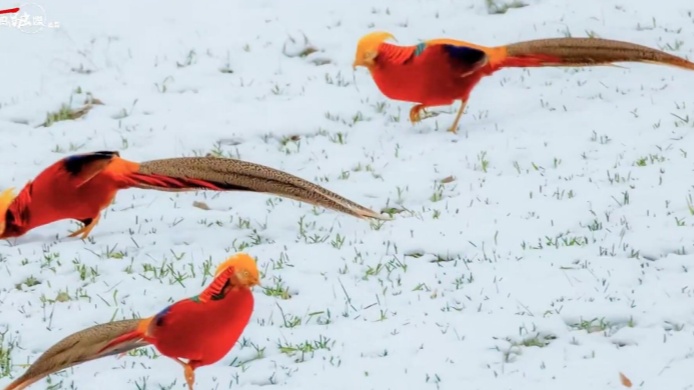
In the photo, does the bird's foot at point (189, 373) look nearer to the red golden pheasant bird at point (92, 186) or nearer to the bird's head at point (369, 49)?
the red golden pheasant bird at point (92, 186)

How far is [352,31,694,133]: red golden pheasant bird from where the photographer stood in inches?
266

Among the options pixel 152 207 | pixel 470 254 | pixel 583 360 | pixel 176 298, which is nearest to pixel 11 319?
pixel 176 298

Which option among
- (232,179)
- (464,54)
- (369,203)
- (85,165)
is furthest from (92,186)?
(464,54)

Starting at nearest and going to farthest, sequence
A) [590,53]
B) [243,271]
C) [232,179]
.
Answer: [243,271]
[232,179]
[590,53]

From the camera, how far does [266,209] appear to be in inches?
249

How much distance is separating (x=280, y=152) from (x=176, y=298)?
1943 mm

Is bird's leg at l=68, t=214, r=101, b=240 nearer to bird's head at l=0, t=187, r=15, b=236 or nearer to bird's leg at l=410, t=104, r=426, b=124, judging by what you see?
bird's head at l=0, t=187, r=15, b=236

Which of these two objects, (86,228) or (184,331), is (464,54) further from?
(184,331)

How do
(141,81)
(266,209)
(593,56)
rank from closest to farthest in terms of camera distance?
(266,209), (593,56), (141,81)

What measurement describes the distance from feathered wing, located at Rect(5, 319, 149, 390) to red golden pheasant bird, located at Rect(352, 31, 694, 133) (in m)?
2.91

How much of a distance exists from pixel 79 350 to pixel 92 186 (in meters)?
1.66

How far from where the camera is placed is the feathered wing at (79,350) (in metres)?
4.33

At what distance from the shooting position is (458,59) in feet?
22.6

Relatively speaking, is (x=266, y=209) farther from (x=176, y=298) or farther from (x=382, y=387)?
(x=382, y=387)
